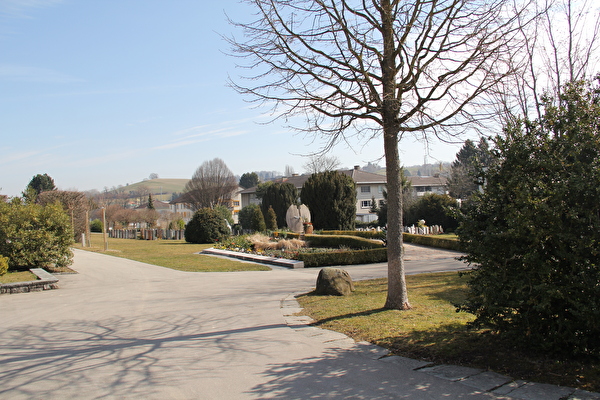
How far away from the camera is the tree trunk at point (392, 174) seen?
7.42 metres

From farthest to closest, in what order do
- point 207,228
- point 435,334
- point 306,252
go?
point 207,228 → point 306,252 → point 435,334

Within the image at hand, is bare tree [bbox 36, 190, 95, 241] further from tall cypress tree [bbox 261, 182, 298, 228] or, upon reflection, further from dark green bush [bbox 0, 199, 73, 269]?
dark green bush [bbox 0, 199, 73, 269]

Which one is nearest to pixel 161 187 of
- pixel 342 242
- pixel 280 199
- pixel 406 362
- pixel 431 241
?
pixel 280 199

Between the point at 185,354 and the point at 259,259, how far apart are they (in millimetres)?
13326

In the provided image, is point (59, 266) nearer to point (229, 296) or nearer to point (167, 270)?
point (167, 270)

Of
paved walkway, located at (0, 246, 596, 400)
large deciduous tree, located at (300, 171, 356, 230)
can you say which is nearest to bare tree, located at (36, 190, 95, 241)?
large deciduous tree, located at (300, 171, 356, 230)

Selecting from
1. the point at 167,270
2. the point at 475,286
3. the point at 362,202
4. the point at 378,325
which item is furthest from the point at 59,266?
the point at 362,202

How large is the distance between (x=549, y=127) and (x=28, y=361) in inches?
277

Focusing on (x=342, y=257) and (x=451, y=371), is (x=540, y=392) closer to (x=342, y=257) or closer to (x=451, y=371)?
(x=451, y=371)

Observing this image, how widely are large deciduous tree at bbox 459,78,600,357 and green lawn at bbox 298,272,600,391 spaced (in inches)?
A: 9.5

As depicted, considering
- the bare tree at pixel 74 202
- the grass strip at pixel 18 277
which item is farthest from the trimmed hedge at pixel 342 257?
the bare tree at pixel 74 202

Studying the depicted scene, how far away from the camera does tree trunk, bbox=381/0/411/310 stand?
7418 millimetres

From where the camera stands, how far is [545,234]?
4371mm

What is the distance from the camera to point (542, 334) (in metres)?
4.61
